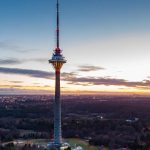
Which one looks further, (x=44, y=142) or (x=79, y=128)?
(x=79, y=128)

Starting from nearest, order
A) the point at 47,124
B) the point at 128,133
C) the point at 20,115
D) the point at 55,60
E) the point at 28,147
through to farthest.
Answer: the point at 55,60 < the point at 28,147 < the point at 128,133 < the point at 47,124 < the point at 20,115

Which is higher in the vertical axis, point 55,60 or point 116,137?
point 55,60

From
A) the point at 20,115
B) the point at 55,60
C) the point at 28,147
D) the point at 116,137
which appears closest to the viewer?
the point at 55,60

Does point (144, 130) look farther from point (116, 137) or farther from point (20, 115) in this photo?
point (20, 115)

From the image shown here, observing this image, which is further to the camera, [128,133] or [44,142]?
[128,133]

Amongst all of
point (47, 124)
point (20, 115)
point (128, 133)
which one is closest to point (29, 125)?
point (47, 124)

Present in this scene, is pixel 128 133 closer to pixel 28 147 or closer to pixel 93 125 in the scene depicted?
pixel 93 125

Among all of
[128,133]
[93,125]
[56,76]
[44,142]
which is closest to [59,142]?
[56,76]

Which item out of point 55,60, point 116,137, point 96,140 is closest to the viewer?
point 55,60

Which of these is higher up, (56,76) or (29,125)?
(56,76)
